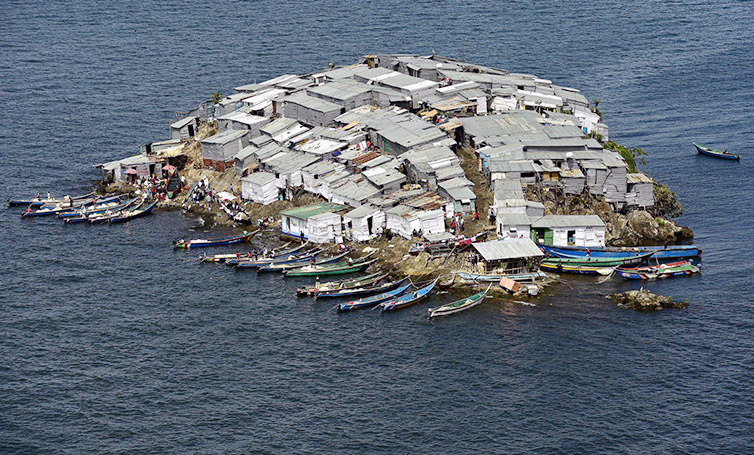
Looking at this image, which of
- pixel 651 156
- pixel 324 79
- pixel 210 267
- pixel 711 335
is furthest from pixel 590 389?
pixel 324 79

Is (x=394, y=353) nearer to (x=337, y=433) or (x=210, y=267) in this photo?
(x=337, y=433)

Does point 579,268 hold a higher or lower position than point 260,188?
lower

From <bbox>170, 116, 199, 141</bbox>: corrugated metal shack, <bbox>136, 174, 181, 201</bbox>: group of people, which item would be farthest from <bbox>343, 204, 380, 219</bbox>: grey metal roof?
<bbox>170, 116, 199, 141</bbox>: corrugated metal shack

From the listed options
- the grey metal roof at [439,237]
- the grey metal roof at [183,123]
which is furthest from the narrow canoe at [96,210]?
the grey metal roof at [439,237]

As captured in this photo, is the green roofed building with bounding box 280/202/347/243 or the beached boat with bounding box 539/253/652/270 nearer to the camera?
the beached boat with bounding box 539/253/652/270

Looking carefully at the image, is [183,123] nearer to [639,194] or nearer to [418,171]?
[418,171]

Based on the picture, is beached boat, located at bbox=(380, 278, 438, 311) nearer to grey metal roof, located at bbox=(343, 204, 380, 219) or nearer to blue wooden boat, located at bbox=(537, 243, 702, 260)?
grey metal roof, located at bbox=(343, 204, 380, 219)

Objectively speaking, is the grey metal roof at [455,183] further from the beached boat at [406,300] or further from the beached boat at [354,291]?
the beached boat at [406,300]

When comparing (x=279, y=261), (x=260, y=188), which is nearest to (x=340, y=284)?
(x=279, y=261)
